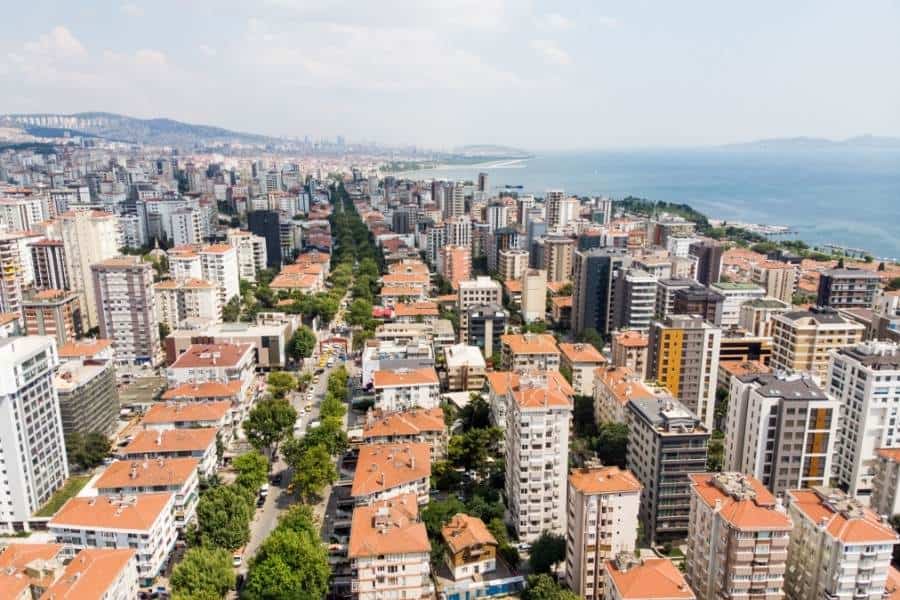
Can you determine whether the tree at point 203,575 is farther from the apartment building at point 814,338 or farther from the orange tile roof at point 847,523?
the apartment building at point 814,338

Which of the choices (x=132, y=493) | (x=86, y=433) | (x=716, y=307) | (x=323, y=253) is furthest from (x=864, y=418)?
(x=323, y=253)

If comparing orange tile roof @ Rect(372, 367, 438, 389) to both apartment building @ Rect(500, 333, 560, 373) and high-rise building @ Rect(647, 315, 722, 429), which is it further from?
high-rise building @ Rect(647, 315, 722, 429)

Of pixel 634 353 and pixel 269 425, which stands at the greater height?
pixel 634 353

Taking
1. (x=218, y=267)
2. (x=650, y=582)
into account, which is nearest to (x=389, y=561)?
(x=650, y=582)

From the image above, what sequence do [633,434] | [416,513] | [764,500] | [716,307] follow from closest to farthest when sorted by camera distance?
[764,500] < [416,513] < [633,434] < [716,307]

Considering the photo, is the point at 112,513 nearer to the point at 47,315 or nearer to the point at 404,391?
the point at 404,391

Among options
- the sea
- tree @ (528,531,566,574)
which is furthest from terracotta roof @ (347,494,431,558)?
the sea

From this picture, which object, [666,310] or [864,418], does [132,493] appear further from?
[666,310]

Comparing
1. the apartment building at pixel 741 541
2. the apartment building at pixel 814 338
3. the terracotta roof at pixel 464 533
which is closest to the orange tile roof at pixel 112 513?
the terracotta roof at pixel 464 533
